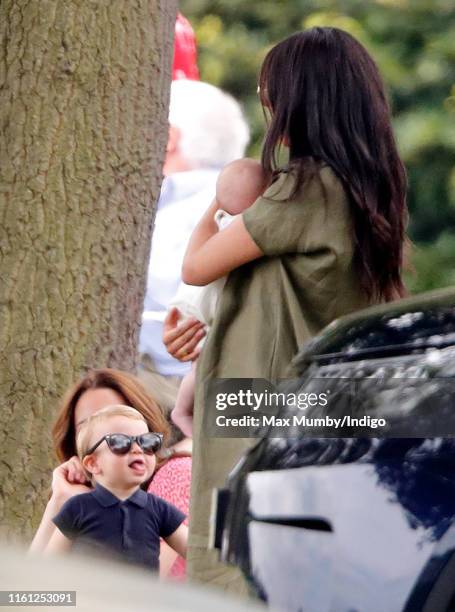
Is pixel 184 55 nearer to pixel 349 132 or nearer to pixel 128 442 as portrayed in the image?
pixel 349 132

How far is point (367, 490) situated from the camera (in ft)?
10.1

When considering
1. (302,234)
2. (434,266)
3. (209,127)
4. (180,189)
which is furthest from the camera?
(434,266)

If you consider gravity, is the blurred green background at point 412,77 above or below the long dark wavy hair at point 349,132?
above

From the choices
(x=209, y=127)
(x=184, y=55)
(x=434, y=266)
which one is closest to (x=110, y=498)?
(x=209, y=127)

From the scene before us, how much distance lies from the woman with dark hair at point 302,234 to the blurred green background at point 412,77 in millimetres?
4474

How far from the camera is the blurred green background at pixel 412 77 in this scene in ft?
28.9

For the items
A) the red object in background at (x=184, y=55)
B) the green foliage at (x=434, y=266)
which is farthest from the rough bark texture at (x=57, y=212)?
the green foliage at (x=434, y=266)

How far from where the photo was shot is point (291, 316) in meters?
3.98

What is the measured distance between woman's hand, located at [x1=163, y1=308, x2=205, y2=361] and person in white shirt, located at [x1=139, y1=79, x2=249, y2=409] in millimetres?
443

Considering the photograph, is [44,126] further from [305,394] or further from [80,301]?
[305,394]

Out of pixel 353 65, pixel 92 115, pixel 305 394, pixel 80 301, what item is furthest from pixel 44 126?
pixel 305 394

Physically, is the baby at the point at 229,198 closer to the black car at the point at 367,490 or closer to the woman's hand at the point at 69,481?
the woman's hand at the point at 69,481

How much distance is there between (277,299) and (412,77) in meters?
5.36

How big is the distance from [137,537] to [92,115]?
4.56ft
